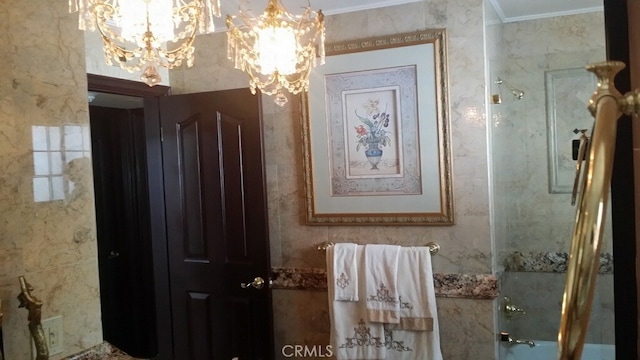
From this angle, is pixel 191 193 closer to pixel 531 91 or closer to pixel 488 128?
pixel 488 128

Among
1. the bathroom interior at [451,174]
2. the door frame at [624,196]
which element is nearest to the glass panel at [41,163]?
the bathroom interior at [451,174]

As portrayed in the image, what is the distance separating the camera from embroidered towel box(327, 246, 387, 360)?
2.14 m

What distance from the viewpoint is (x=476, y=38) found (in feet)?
6.64

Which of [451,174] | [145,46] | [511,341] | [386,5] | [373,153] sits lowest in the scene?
[511,341]

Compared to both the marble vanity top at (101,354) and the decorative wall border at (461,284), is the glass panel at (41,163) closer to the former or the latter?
the marble vanity top at (101,354)

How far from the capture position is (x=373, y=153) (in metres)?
2.22

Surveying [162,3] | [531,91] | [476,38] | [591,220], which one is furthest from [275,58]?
[531,91]

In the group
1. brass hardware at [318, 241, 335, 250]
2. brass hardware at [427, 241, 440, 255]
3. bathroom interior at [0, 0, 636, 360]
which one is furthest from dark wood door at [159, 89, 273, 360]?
brass hardware at [427, 241, 440, 255]

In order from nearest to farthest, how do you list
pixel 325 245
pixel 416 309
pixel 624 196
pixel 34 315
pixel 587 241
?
pixel 587 241, pixel 624 196, pixel 34 315, pixel 416 309, pixel 325 245

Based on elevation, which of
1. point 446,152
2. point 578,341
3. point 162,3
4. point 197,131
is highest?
point 162,3

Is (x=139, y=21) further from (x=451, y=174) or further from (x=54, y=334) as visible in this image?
(x=451, y=174)

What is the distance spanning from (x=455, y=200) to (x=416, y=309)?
507 mm

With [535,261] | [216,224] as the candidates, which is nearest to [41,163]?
[216,224]

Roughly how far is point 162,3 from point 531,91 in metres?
1.93
